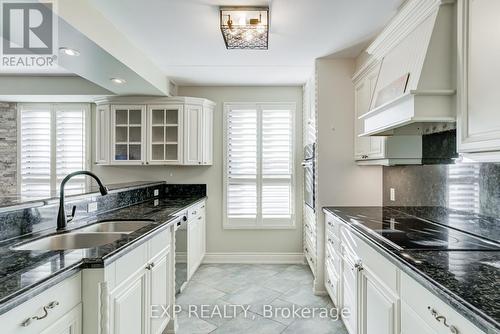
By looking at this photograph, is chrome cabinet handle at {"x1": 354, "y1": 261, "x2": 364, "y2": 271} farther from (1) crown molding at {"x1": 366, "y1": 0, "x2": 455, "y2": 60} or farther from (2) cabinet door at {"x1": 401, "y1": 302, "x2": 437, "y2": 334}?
(1) crown molding at {"x1": 366, "y1": 0, "x2": 455, "y2": 60}

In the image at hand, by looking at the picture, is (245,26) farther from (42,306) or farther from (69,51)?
(42,306)

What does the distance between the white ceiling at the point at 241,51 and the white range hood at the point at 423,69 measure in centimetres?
40

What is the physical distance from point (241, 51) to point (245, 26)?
0.64 metres

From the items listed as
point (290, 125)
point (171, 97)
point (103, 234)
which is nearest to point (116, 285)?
point (103, 234)

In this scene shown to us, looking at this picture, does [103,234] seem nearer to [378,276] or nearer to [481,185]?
[378,276]

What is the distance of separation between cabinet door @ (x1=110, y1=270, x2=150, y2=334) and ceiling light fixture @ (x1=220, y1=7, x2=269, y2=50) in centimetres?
192

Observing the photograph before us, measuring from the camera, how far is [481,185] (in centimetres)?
183

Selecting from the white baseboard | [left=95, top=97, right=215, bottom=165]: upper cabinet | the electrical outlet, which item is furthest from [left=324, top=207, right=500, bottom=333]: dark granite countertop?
A: [left=95, top=97, right=215, bottom=165]: upper cabinet

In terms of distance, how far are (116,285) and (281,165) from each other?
303 cm

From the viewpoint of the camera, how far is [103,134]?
3.95 m

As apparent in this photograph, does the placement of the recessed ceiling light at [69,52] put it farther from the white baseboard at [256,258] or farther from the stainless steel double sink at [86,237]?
the white baseboard at [256,258]

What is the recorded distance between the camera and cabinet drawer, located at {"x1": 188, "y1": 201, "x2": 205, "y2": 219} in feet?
10.8

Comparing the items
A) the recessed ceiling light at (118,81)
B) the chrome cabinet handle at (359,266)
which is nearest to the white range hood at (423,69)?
the chrome cabinet handle at (359,266)

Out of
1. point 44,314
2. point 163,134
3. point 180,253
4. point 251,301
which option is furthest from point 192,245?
point 44,314
